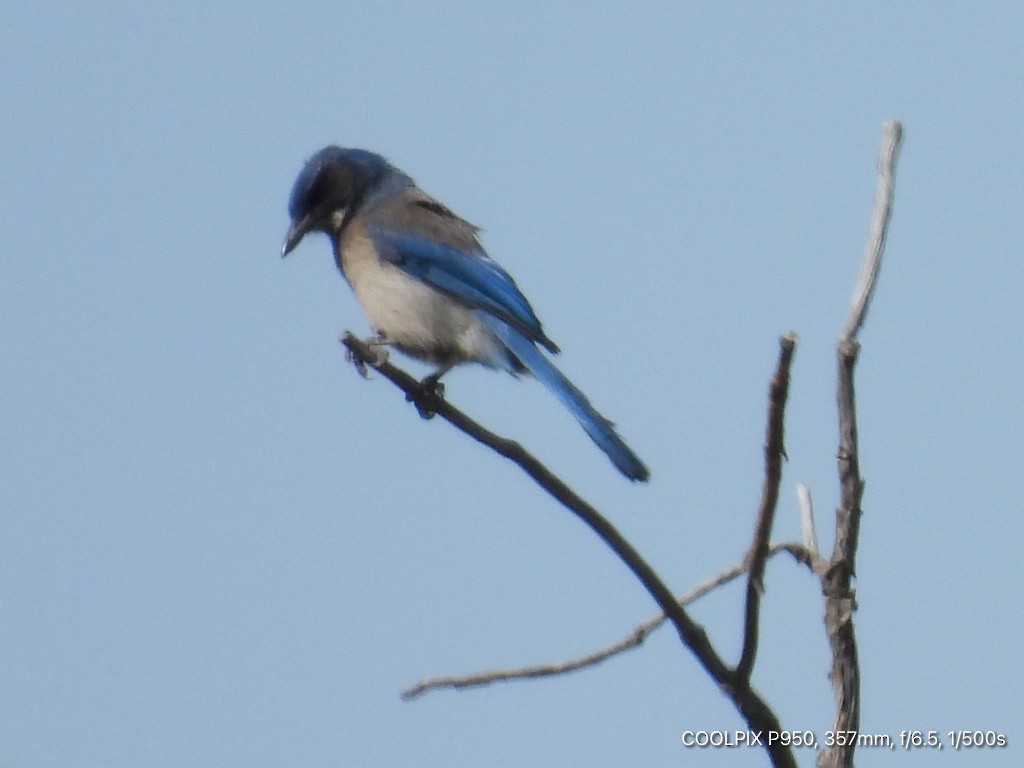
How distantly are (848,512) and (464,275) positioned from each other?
439cm

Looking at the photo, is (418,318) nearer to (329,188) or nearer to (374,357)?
(329,188)

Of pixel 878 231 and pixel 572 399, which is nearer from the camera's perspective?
pixel 878 231

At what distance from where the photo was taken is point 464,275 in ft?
26.2

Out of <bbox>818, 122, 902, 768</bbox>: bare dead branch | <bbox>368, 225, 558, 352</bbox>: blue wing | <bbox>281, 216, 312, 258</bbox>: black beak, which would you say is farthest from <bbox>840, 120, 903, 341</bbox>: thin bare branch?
<bbox>281, 216, 312, 258</bbox>: black beak

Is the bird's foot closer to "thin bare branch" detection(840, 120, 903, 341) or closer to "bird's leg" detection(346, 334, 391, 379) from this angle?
"bird's leg" detection(346, 334, 391, 379)

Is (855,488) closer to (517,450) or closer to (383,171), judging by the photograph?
(517,450)

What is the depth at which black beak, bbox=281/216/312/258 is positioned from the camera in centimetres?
872

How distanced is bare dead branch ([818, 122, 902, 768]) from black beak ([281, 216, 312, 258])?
5.26m

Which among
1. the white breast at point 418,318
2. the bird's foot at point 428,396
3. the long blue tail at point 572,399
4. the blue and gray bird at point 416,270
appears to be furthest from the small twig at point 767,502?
the white breast at point 418,318

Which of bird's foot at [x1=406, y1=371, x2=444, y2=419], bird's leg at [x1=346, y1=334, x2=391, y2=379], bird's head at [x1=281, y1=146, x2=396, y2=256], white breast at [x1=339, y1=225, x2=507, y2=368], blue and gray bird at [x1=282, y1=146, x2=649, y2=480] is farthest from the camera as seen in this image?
bird's head at [x1=281, y1=146, x2=396, y2=256]

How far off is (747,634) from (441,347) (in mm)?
4289

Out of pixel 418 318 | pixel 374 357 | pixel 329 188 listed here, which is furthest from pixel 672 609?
pixel 329 188

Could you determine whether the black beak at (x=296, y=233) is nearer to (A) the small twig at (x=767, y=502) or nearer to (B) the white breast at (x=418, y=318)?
(B) the white breast at (x=418, y=318)

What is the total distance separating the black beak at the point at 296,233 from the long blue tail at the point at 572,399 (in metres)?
1.60
